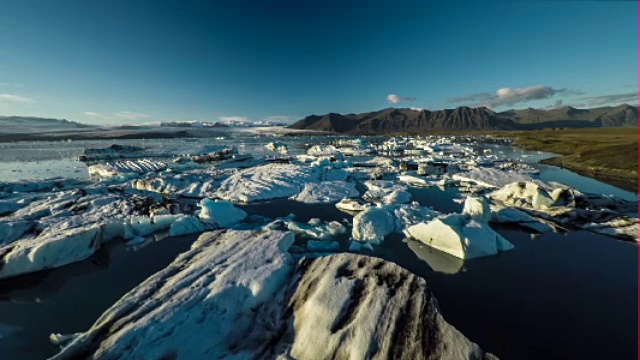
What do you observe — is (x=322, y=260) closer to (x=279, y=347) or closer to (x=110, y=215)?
(x=279, y=347)

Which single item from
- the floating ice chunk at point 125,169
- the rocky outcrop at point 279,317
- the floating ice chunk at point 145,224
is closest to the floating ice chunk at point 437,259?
the rocky outcrop at point 279,317

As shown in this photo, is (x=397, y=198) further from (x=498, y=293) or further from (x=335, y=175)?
(x=498, y=293)

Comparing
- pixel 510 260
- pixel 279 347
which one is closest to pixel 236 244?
pixel 279 347

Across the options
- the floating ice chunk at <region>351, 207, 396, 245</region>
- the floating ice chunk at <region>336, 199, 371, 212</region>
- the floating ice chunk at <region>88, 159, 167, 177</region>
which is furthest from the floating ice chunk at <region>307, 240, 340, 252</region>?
the floating ice chunk at <region>88, 159, 167, 177</region>

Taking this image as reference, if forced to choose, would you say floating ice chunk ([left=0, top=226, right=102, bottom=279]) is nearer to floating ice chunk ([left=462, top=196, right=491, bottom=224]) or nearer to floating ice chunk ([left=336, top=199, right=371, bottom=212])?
floating ice chunk ([left=336, top=199, right=371, bottom=212])

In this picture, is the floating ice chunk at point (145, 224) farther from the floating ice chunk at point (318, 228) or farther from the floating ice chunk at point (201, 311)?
the floating ice chunk at point (318, 228)

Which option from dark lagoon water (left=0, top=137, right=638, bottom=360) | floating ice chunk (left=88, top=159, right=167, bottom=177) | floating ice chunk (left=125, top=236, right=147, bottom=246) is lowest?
dark lagoon water (left=0, top=137, right=638, bottom=360)

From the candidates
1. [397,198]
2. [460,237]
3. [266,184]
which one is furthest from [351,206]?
[266,184]
